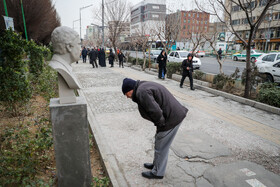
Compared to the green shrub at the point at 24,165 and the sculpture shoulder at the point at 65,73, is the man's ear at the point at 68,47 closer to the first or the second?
the sculpture shoulder at the point at 65,73

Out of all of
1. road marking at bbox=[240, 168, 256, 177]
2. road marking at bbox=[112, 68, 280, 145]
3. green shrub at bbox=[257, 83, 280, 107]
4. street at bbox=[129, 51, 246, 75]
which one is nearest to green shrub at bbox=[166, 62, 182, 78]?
street at bbox=[129, 51, 246, 75]

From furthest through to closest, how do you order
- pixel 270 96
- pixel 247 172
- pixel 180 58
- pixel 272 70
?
pixel 180 58 < pixel 272 70 < pixel 270 96 < pixel 247 172

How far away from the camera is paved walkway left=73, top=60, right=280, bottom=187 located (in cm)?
329

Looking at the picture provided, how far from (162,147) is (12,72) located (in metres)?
4.09

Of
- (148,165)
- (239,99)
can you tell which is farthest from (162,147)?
(239,99)

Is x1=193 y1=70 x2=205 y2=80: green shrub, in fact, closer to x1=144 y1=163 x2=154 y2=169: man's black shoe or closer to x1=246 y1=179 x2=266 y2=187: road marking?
x1=246 y1=179 x2=266 y2=187: road marking

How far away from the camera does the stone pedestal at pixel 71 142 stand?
2.65 meters

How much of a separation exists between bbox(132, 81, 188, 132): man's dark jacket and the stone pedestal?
0.73m

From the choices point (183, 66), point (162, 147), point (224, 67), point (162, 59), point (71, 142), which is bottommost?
point (162, 147)

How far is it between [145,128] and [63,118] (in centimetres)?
283

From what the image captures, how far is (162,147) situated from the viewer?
9.95 ft

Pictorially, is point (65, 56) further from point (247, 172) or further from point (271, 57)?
point (271, 57)

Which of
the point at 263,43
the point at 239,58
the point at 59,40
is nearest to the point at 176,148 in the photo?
the point at 59,40

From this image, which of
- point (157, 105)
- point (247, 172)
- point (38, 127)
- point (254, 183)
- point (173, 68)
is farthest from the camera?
point (173, 68)
